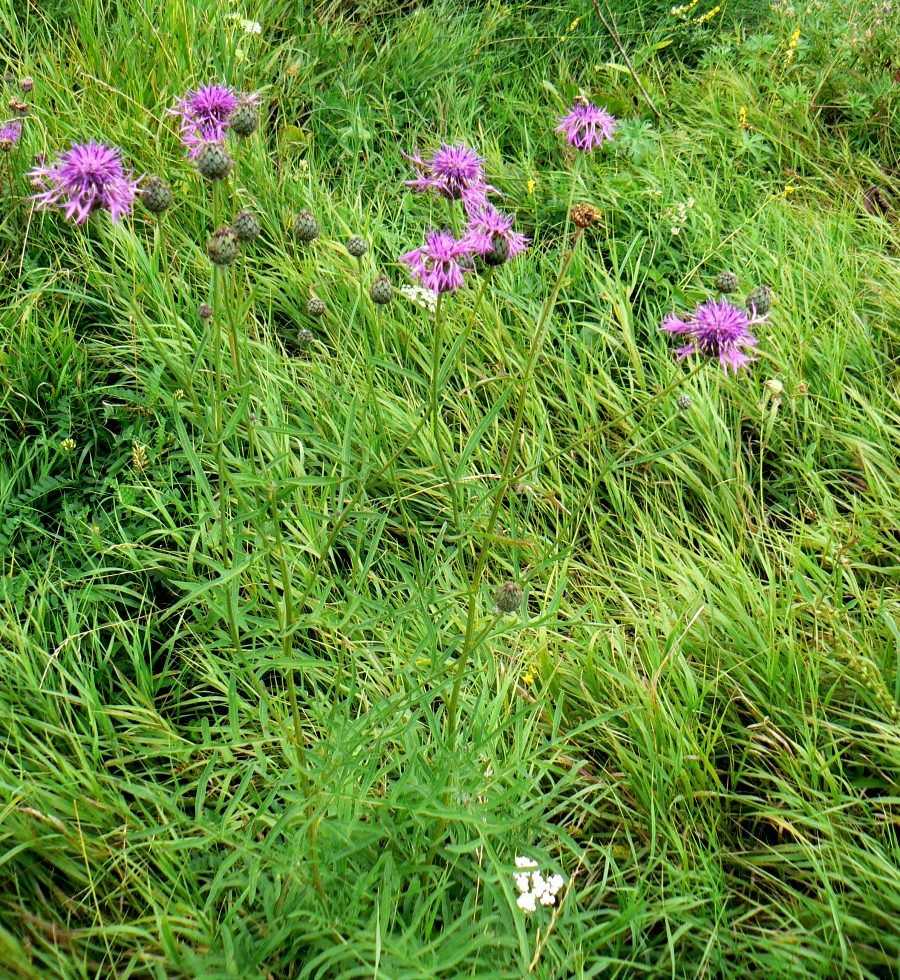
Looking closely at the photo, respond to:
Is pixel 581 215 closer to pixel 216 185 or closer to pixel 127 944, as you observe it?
pixel 216 185

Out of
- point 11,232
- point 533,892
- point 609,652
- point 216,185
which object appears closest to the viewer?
point 216,185

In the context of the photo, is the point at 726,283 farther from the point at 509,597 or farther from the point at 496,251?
the point at 509,597

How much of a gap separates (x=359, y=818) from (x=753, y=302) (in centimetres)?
112

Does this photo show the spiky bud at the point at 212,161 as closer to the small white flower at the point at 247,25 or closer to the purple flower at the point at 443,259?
the purple flower at the point at 443,259

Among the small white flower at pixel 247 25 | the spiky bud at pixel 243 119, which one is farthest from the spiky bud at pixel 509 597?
the small white flower at pixel 247 25

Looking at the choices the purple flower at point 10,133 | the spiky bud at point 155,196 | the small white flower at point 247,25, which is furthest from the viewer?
the small white flower at point 247,25

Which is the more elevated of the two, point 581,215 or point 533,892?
point 581,215

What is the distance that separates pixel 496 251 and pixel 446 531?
967 millimetres

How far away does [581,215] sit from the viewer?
4.50ft

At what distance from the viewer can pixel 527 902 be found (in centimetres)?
143

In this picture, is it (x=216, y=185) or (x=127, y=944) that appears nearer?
(x=216, y=185)

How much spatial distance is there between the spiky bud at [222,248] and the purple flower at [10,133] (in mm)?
1537

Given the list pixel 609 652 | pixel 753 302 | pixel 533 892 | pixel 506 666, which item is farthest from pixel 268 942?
pixel 753 302

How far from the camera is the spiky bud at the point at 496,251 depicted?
142 centimetres
